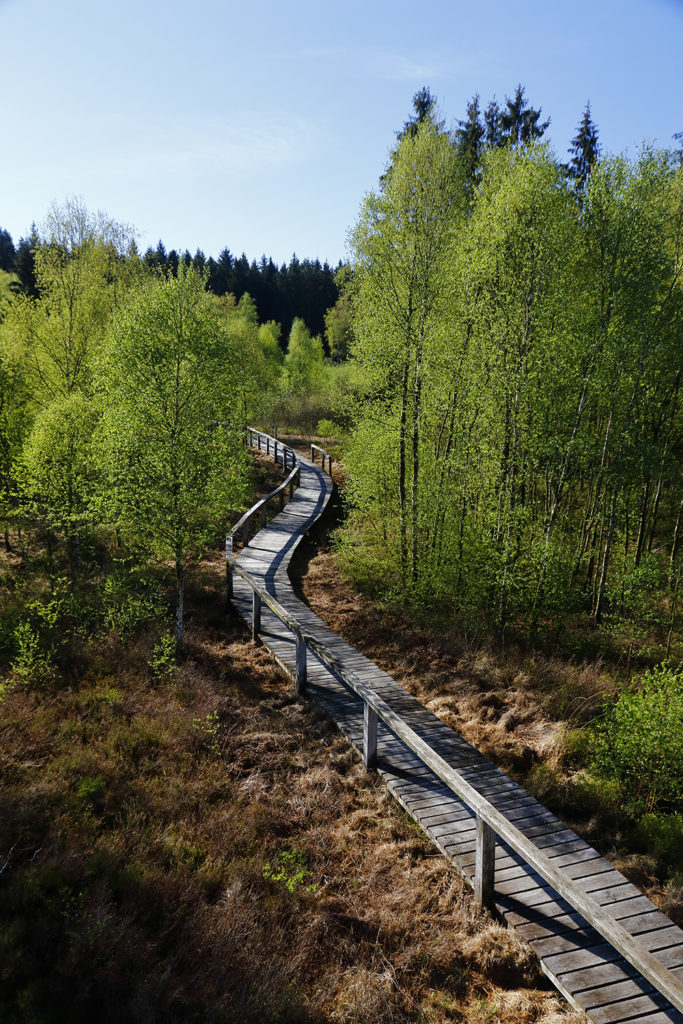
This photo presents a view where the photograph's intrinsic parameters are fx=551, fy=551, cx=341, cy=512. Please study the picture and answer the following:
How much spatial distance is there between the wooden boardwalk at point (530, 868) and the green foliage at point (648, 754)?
4.17ft

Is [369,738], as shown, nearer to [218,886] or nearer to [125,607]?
[218,886]

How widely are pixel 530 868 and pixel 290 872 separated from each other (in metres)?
2.46

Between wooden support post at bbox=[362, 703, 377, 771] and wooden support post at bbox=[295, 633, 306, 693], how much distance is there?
248 cm

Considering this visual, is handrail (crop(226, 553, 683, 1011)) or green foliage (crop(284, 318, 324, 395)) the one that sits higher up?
green foliage (crop(284, 318, 324, 395))

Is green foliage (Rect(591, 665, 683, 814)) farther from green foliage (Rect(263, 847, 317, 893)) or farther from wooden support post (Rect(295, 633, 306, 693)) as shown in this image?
wooden support post (Rect(295, 633, 306, 693))

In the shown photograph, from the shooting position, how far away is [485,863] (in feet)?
16.8

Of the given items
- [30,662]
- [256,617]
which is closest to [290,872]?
[30,662]

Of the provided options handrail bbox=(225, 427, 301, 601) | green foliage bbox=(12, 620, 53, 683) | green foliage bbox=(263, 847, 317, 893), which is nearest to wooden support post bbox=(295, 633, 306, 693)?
green foliage bbox=(263, 847, 317, 893)

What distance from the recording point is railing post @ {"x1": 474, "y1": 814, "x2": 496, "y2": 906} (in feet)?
16.8

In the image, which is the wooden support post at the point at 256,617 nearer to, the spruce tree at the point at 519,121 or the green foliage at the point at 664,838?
the green foliage at the point at 664,838

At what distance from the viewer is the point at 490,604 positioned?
12750mm

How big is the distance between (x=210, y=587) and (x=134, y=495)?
210 inches

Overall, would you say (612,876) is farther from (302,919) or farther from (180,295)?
(180,295)

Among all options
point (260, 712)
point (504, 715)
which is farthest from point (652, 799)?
point (260, 712)
